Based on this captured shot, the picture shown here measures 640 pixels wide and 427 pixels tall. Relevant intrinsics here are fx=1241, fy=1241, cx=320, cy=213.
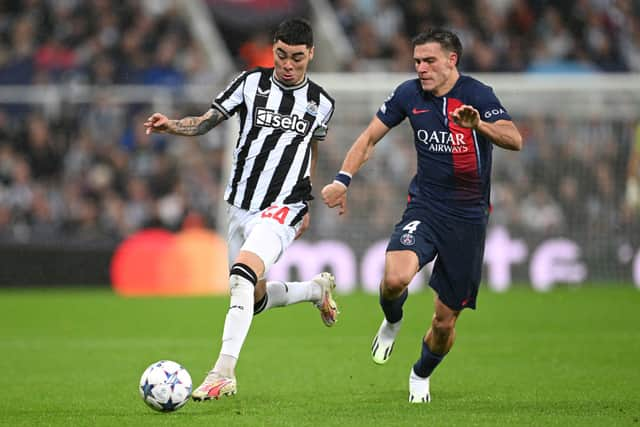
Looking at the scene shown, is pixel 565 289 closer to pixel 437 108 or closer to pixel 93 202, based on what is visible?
pixel 93 202

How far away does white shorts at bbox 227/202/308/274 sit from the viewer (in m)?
7.81

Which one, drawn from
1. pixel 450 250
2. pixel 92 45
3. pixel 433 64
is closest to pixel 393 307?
pixel 450 250

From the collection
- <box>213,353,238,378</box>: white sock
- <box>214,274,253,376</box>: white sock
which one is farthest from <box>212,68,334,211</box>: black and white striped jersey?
<box>213,353,238,378</box>: white sock

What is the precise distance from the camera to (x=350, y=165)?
25.9 feet

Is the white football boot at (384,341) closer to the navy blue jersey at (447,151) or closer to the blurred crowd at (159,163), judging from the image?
the navy blue jersey at (447,151)

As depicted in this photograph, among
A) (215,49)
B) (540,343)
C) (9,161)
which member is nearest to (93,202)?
(9,161)

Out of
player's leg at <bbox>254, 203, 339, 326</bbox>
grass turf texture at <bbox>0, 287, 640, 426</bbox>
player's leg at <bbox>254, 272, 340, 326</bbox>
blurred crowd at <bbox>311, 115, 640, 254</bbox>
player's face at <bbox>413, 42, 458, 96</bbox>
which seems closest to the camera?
grass turf texture at <bbox>0, 287, 640, 426</bbox>

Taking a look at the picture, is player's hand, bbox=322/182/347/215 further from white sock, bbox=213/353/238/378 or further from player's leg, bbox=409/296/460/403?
white sock, bbox=213/353/238/378

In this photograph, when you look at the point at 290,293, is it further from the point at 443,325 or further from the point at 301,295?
the point at 443,325

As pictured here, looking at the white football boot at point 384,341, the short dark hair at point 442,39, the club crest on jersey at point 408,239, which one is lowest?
the white football boot at point 384,341

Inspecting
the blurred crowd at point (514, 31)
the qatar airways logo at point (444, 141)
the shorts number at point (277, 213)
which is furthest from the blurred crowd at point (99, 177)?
the qatar airways logo at point (444, 141)

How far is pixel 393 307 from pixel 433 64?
1.62m

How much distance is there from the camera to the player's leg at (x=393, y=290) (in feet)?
25.1

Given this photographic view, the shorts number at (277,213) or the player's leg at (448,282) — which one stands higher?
the shorts number at (277,213)
